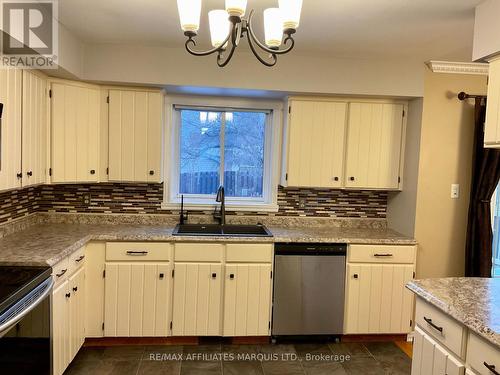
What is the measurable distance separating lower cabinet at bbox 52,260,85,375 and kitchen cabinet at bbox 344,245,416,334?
6.70 ft

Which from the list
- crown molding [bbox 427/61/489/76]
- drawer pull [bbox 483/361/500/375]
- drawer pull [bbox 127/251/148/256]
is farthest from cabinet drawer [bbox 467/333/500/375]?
crown molding [bbox 427/61/489/76]

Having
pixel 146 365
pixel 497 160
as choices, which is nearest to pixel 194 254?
pixel 146 365

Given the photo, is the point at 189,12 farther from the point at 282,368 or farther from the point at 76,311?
the point at 282,368

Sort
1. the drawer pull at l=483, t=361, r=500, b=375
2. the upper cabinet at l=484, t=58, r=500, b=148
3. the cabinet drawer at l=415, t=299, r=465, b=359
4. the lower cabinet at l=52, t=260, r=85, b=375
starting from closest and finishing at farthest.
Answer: the drawer pull at l=483, t=361, r=500, b=375, the cabinet drawer at l=415, t=299, r=465, b=359, the upper cabinet at l=484, t=58, r=500, b=148, the lower cabinet at l=52, t=260, r=85, b=375

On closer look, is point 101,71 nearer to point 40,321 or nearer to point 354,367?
point 40,321

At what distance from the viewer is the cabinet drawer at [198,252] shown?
9.76 feet

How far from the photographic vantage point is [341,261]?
309 cm

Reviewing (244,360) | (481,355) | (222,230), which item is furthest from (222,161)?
(481,355)

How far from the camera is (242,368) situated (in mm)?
2766

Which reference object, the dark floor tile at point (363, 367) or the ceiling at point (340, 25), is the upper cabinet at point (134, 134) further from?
the dark floor tile at point (363, 367)

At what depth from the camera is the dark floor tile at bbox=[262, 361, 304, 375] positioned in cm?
272

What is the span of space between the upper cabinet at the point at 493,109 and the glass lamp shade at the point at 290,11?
110 centimetres

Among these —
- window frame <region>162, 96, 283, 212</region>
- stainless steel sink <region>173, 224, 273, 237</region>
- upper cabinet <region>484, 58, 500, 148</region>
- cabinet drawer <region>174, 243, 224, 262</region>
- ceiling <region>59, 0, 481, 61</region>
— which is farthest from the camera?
window frame <region>162, 96, 283, 212</region>

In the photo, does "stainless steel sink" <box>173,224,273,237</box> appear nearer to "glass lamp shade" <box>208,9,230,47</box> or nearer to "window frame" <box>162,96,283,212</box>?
"window frame" <box>162,96,283,212</box>
